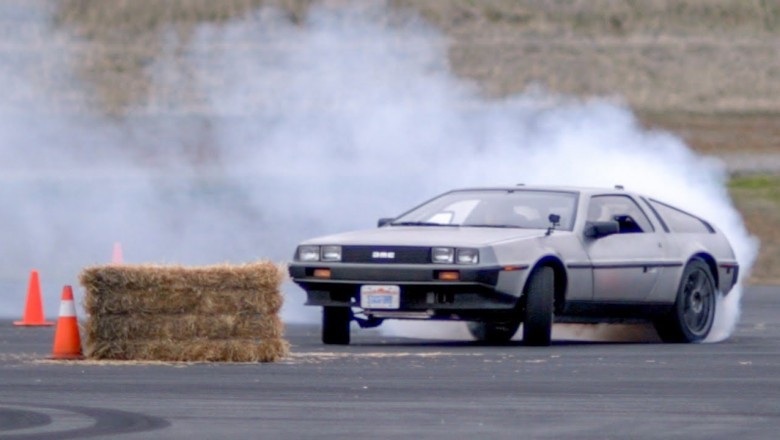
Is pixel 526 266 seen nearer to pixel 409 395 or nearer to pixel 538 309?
pixel 538 309

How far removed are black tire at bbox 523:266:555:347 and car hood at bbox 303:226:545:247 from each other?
1.16ft

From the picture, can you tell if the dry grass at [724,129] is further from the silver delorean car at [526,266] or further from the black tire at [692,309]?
the silver delorean car at [526,266]

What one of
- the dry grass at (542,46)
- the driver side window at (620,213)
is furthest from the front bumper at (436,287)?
the dry grass at (542,46)

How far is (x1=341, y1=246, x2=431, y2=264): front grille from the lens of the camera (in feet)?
52.0

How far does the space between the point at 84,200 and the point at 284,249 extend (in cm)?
597

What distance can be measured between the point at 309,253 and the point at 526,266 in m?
1.65

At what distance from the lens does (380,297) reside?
1587 cm

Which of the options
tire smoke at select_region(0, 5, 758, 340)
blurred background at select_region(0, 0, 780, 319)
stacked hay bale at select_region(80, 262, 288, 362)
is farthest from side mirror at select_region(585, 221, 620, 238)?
tire smoke at select_region(0, 5, 758, 340)

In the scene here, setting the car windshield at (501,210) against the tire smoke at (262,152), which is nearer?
the car windshield at (501,210)

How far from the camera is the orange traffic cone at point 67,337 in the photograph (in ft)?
47.9

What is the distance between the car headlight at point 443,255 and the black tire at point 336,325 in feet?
2.87

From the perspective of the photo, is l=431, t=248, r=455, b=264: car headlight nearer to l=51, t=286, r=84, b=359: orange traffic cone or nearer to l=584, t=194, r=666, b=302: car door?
l=584, t=194, r=666, b=302: car door

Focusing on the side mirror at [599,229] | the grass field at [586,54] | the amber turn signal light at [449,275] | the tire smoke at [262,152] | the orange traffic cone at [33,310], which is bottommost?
the orange traffic cone at [33,310]

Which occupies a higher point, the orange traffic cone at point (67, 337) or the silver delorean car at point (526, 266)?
the silver delorean car at point (526, 266)
